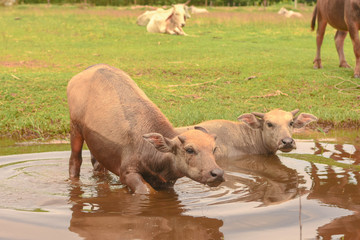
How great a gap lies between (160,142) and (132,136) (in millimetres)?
509

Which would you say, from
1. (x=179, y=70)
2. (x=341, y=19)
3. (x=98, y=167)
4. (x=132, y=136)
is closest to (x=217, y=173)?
(x=132, y=136)

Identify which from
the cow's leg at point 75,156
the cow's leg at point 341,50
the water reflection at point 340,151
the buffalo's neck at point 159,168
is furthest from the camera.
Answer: the cow's leg at point 341,50

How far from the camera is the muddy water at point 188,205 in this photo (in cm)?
449

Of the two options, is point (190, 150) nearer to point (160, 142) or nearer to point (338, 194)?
point (160, 142)

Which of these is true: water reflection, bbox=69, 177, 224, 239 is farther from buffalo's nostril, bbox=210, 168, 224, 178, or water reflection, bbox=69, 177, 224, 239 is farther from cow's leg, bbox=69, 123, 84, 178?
cow's leg, bbox=69, 123, 84, 178

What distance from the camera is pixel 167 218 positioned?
4.88 meters

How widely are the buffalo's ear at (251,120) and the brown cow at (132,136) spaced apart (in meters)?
2.51

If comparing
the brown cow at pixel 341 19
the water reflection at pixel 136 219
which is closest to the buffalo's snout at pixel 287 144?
the water reflection at pixel 136 219

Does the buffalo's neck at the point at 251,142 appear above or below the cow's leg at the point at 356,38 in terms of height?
below

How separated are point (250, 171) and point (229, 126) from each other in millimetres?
1644

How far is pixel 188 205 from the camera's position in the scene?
5305 mm

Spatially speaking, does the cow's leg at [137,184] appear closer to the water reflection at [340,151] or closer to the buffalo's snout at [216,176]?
the buffalo's snout at [216,176]

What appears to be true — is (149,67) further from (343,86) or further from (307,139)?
(307,139)

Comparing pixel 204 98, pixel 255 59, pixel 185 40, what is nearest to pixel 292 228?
pixel 204 98
